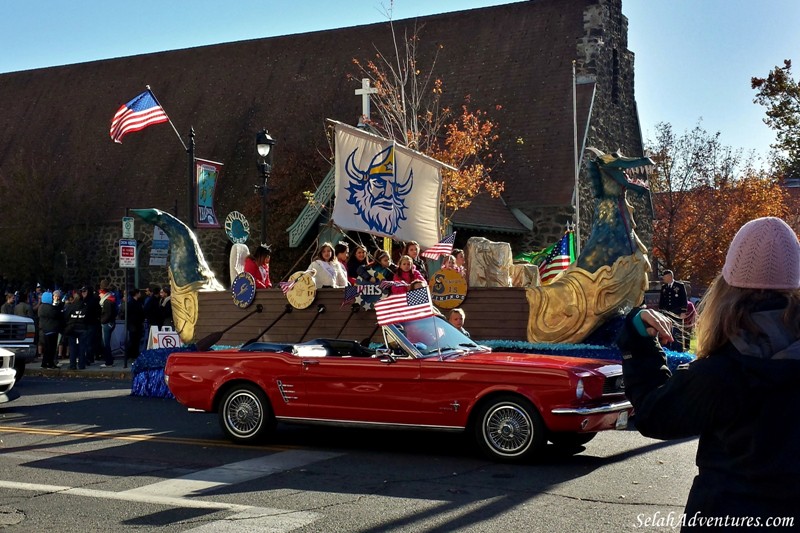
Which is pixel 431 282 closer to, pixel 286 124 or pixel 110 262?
pixel 286 124

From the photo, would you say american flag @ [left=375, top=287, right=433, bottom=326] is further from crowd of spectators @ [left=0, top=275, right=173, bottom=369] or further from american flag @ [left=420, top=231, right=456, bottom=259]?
crowd of spectators @ [left=0, top=275, right=173, bottom=369]

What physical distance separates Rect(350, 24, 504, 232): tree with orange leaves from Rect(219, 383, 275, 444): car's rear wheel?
1466 centimetres

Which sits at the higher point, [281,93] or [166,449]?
[281,93]

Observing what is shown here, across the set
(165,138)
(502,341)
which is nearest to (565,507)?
(502,341)

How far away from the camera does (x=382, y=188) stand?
1541cm

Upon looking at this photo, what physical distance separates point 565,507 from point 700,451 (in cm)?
448

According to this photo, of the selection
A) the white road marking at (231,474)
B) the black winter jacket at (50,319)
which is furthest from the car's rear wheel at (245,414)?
the black winter jacket at (50,319)

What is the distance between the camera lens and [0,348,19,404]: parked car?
13547 mm

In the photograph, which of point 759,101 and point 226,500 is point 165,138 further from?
point 226,500

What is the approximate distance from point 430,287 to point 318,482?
6.26 metres

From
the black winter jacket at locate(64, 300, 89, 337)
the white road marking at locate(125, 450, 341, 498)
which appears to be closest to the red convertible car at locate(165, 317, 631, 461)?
the white road marking at locate(125, 450, 341, 498)

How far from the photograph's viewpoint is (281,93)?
111ft

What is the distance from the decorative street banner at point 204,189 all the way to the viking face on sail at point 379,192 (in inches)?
251

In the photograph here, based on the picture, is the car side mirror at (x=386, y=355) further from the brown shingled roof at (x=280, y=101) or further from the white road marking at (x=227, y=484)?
the brown shingled roof at (x=280, y=101)
